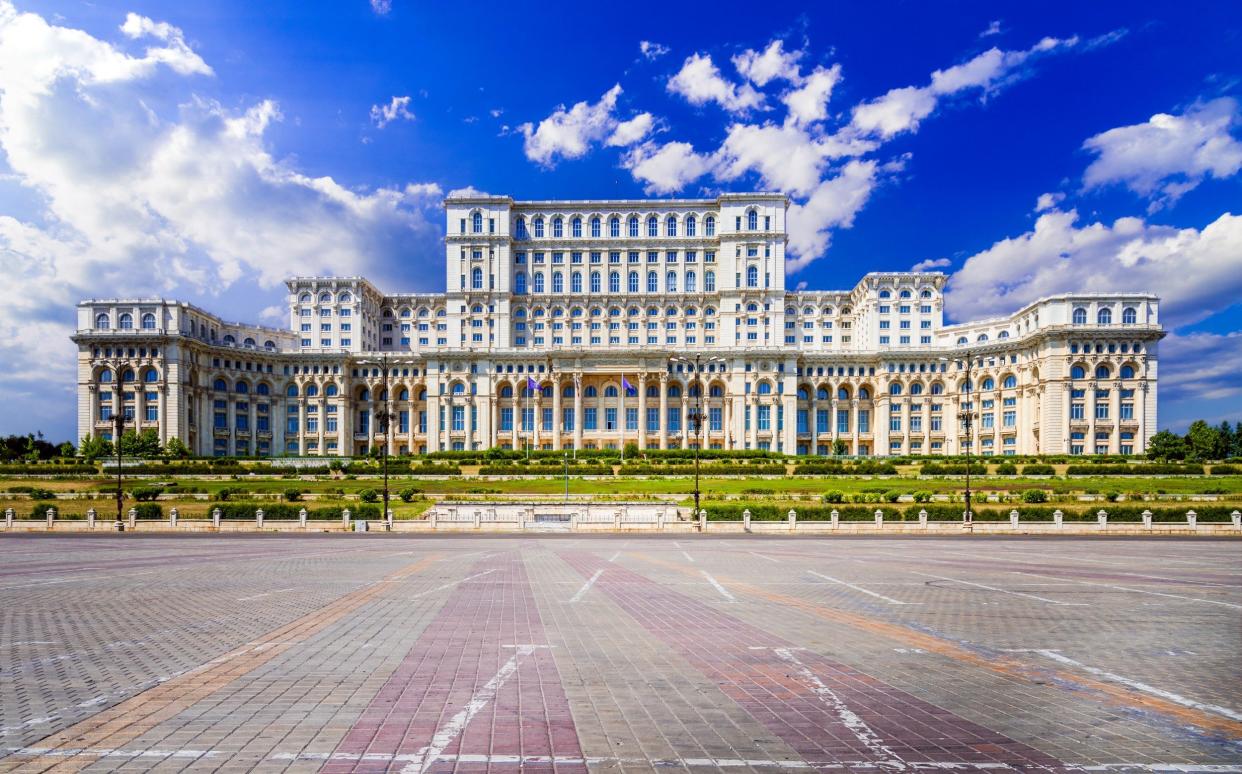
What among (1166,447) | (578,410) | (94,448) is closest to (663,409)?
(578,410)

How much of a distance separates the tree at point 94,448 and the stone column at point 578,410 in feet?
191

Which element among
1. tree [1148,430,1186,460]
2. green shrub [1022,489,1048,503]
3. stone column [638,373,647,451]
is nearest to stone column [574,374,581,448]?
stone column [638,373,647,451]

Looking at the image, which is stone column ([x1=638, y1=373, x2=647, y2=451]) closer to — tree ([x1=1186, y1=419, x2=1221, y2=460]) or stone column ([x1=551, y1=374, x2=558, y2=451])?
stone column ([x1=551, y1=374, x2=558, y2=451])

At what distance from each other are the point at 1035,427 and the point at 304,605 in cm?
9700

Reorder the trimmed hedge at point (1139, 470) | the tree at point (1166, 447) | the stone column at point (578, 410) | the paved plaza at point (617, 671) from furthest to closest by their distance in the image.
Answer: the stone column at point (578, 410), the tree at point (1166, 447), the trimmed hedge at point (1139, 470), the paved plaza at point (617, 671)

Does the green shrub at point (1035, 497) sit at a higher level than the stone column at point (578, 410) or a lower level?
lower

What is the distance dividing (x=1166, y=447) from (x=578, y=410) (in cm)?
7231

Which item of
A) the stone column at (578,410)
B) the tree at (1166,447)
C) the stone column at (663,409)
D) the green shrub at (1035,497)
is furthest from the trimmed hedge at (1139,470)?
the stone column at (578,410)

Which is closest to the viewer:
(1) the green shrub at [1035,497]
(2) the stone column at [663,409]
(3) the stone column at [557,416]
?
(1) the green shrub at [1035,497]

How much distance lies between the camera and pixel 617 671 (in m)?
8.48

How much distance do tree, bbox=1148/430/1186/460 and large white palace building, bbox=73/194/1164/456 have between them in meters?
Answer: 12.7

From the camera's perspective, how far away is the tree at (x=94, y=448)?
77.2 meters

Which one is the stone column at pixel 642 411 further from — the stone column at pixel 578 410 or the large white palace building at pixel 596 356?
the stone column at pixel 578 410

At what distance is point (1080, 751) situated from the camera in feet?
19.8
